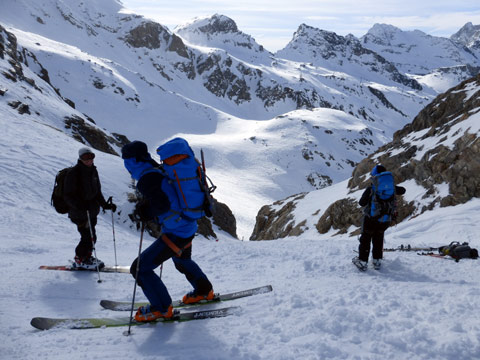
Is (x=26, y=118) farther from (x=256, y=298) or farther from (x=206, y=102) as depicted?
(x=206, y=102)

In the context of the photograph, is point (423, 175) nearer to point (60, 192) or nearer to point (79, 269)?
point (79, 269)

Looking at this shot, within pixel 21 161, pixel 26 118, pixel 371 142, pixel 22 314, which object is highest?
pixel 371 142

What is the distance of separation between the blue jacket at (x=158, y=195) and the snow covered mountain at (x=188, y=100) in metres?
29.0

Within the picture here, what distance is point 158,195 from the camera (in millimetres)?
4855

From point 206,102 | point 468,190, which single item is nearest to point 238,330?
point 468,190

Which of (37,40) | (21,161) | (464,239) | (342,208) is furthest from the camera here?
(37,40)

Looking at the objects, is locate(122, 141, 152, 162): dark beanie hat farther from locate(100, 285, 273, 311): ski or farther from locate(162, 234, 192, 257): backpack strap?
locate(100, 285, 273, 311): ski

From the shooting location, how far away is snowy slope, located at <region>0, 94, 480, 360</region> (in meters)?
4.39

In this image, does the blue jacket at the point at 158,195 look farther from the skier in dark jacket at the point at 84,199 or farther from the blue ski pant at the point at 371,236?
the blue ski pant at the point at 371,236

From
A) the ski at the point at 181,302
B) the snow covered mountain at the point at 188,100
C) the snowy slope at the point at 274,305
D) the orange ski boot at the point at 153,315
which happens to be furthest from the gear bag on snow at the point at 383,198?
the snow covered mountain at the point at 188,100

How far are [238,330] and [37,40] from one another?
102 m

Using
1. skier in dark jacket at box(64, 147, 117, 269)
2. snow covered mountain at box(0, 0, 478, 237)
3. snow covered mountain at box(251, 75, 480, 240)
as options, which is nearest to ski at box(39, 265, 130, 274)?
skier in dark jacket at box(64, 147, 117, 269)

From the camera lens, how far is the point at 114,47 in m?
128

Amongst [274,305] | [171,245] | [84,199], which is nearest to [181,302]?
[171,245]
